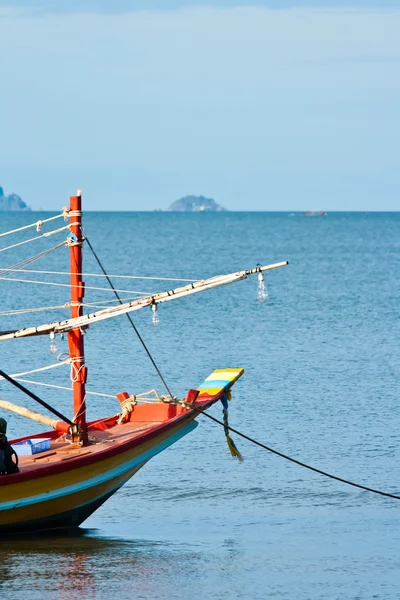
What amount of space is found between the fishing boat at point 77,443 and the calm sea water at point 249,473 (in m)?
0.65

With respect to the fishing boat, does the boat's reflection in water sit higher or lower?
lower

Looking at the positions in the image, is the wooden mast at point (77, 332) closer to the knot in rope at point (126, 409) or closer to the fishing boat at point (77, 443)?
the fishing boat at point (77, 443)

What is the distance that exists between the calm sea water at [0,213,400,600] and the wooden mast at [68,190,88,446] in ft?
7.03

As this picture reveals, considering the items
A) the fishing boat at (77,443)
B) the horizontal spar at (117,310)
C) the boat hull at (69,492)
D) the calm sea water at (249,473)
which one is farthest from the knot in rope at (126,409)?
the horizontal spar at (117,310)

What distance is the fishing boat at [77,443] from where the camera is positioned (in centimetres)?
2269

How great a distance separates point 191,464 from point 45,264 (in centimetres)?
8061

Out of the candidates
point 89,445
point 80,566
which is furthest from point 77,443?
point 80,566

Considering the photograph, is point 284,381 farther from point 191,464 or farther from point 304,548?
point 304,548

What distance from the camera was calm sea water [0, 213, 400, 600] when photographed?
21.3 metres

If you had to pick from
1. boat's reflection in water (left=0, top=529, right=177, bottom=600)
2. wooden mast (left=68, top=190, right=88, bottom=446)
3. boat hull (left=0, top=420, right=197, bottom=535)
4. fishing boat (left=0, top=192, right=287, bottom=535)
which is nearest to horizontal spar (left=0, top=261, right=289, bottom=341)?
fishing boat (left=0, top=192, right=287, bottom=535)

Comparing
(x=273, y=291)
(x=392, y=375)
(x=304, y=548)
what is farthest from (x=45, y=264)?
(x=304, y=548)

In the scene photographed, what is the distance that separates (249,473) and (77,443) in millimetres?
5842

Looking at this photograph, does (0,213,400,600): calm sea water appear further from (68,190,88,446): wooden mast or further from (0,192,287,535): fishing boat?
(68,190,88,446): wooden mast

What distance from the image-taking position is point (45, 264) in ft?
357
